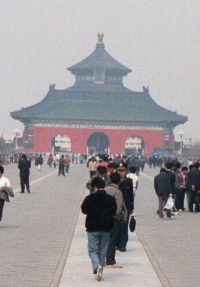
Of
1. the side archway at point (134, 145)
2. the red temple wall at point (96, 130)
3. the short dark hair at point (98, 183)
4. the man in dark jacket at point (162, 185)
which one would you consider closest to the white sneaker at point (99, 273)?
the short dark hair at point (98, 183)

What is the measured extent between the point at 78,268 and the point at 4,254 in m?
1.87

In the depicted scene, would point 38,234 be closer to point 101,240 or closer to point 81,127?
point 101,240

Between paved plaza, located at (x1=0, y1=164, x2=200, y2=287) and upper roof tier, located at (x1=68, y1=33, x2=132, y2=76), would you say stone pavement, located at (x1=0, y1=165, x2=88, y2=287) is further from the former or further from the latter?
upper roof tier, located at (x1=68, y1=33, x2=132, y2=76)

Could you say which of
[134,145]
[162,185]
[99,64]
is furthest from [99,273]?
[99,64]

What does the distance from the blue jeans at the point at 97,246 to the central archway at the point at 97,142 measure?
106 metres

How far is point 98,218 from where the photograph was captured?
12188mm

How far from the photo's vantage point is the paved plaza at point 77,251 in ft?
40.3

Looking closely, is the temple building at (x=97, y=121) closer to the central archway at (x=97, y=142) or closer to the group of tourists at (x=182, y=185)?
the central archway at (x=97, y=142)

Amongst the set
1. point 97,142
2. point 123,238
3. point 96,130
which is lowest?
point 123,238

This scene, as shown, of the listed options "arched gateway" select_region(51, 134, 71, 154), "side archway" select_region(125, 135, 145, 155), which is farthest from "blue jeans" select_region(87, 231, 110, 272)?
"arched gateway" select_region(51, 134, 71, 154)

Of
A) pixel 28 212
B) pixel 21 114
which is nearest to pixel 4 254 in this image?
pixel 28 212

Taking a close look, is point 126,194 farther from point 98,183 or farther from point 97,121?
point 97,121

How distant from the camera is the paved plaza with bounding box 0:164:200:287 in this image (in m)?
12.3

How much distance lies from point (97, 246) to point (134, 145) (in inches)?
4471
